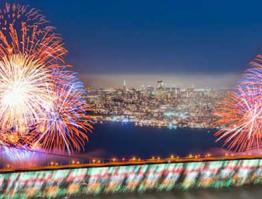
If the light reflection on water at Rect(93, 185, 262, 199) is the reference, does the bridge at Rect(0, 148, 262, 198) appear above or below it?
above

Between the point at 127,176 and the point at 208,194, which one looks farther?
the point at 208,194

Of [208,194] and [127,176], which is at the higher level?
[127,176]

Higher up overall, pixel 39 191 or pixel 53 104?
pixel 53 104

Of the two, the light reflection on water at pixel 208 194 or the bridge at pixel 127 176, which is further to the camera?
the light reflection on water at pixel 208 194

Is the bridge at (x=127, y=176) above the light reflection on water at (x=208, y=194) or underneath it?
above

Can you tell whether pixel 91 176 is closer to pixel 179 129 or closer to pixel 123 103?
pixel 123 103

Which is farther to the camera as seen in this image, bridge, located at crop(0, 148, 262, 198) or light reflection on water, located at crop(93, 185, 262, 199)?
light reflection on water, located at crop(93, 185, 262, 199)

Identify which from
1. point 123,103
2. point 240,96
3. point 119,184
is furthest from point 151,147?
point 119,184

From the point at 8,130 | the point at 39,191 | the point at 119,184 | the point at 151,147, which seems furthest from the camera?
the point at 151,147
